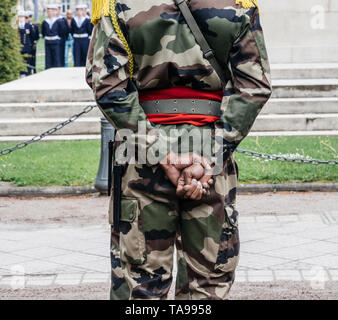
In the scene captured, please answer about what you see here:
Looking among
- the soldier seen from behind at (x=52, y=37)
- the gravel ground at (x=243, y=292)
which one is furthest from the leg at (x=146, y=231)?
the soldier seen from behind at (x=52, y=37)

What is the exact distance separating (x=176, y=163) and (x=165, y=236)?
37cm

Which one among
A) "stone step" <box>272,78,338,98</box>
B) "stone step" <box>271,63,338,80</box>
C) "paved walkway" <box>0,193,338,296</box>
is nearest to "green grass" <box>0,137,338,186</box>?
"paved walkway" <box>0,193,338,296</box>

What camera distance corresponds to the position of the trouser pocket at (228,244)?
365cm

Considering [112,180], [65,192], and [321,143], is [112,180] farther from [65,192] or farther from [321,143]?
[321,143]

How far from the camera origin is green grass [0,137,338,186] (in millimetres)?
9234

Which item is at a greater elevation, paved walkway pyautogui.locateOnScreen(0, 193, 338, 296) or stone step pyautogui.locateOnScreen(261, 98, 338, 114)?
stone step pyautogui.locateOnScreen(261, 98, 338, 114)

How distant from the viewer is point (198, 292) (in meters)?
3.68

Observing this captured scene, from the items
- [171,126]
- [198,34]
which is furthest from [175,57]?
[171,126]

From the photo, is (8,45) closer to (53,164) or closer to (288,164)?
(53,164)

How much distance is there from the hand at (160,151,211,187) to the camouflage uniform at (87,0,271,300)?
66 millimetres

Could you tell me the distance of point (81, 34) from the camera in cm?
2333

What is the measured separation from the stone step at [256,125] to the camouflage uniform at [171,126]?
8426 mm

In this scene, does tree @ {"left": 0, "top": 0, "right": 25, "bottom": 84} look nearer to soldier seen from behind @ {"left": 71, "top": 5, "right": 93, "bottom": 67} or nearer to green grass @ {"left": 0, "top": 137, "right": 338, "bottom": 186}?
soldier seen from behind @ {"left": 71, "top": 5, "right": 93, "bottom": 67}
